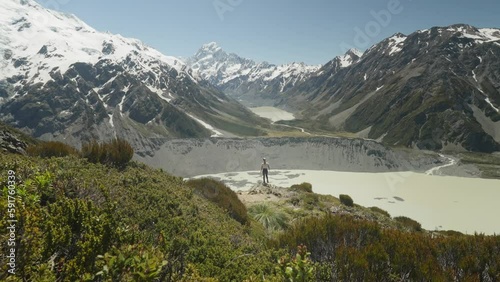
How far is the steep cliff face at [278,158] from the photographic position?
6278 cm

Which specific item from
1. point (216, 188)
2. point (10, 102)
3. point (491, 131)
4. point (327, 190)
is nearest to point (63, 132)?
point (10, 102)

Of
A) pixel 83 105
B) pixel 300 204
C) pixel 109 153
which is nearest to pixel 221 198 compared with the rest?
pixel 109 153

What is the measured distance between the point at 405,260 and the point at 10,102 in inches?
7209

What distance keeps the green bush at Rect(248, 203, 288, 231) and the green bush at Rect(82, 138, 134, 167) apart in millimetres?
7693

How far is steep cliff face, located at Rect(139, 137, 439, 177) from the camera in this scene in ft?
206

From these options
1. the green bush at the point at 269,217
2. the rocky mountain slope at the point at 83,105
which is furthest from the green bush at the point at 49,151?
the rocky mountain slope at the point at 83,105

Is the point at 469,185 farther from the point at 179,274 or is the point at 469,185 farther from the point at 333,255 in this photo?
the point at 179,274

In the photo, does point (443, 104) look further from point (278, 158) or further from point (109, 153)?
point (109, 153)

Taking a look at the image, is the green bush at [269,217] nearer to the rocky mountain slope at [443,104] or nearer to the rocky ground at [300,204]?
the rocky ground at [300,204]

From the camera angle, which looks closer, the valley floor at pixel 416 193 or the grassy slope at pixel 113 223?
the grassy slope at pixel 113 223

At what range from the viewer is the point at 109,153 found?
14.0 m

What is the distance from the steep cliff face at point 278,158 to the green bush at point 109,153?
4582cm

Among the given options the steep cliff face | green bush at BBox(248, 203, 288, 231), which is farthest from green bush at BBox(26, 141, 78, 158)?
the steep cliff face

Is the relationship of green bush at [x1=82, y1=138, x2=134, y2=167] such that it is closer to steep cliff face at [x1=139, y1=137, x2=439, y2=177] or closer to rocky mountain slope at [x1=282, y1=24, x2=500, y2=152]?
steep cliff face at [x1=139, y1=137, x2=439, y2=177]
